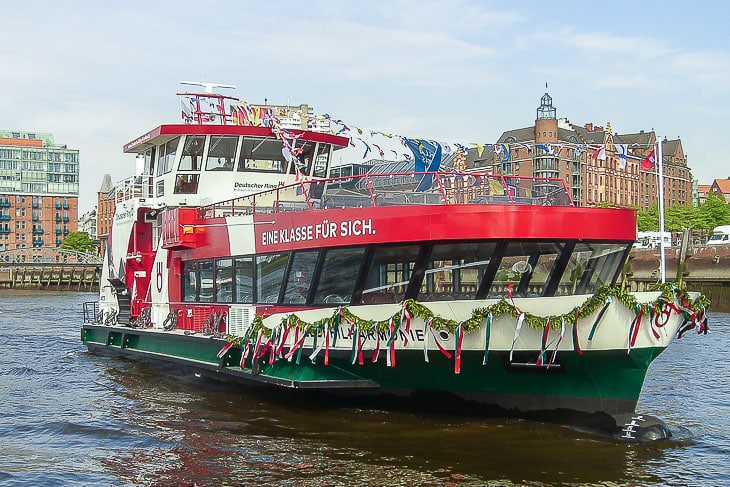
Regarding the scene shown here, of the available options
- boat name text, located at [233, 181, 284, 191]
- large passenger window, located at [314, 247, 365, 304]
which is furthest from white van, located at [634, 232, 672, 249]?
large passenger window, located at [314, 247, 365, 304]

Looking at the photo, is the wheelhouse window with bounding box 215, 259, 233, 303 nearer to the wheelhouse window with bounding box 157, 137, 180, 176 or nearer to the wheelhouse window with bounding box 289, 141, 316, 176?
the wheelhouse window with bounding box 289, 141, 316, 176

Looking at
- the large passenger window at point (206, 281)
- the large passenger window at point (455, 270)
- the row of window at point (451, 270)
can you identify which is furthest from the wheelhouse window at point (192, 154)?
the large passenger window at point (455, 270)

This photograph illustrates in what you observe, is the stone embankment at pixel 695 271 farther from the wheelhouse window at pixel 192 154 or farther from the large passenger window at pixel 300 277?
the large passenger window at pixel 300 277

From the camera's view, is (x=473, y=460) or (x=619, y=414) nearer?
(x=473, y=460)

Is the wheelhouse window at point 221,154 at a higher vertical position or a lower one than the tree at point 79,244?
lower

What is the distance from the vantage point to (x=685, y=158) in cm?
12625

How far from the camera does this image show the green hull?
12.4m

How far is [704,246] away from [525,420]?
46.9m

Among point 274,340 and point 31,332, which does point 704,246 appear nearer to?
→ point 31,332

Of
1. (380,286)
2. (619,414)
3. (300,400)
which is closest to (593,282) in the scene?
(619,414)

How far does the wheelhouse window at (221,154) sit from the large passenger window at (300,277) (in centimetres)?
524

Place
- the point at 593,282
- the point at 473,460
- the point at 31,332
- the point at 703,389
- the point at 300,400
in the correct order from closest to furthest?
1. the point at 473,460
2. the point at 593,282
3. the point at 300,400
4. the point at 703,389
5. the point at 31,332

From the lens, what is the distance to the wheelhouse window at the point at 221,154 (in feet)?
62.5

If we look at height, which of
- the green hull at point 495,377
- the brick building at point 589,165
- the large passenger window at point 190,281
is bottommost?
the green hull at point 495,377
